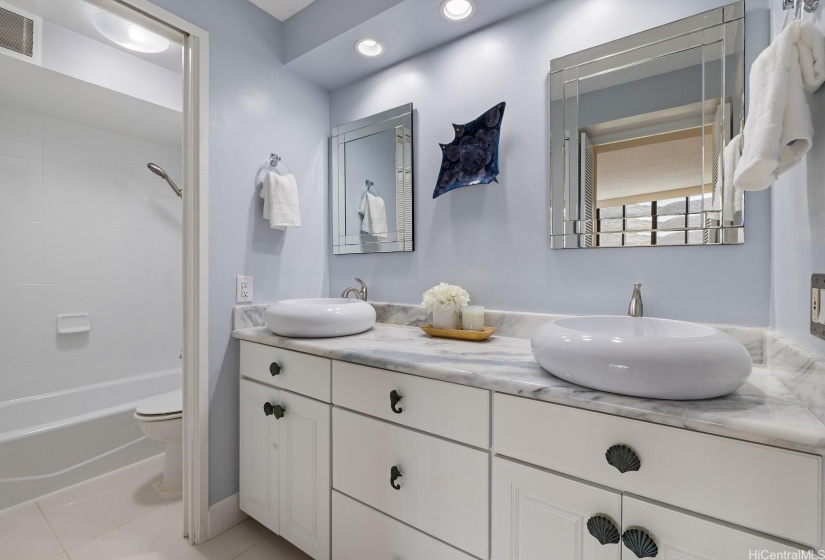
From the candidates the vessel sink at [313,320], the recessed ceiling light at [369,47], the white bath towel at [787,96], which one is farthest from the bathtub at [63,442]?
the white bath towel at [787,96]

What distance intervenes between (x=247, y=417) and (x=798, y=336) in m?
1.82

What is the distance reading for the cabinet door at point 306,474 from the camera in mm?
1291

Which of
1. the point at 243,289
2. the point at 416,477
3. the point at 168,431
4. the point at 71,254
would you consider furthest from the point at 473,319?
the point at 71,254

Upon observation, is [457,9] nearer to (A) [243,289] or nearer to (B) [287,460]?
(A) [243,289]

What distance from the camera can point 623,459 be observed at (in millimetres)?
745

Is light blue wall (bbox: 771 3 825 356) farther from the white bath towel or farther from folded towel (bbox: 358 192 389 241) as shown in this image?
folded towel (bbox: 358 192 389 241)

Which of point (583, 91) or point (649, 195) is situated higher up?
point (583, 91)

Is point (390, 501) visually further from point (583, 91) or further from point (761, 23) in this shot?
point (761, 23)

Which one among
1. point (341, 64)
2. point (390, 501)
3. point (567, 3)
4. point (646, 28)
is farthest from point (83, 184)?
point (646, 28)

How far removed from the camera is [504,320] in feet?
4.91

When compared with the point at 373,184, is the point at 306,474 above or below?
below

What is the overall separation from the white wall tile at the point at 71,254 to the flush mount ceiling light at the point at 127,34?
132 centimetres

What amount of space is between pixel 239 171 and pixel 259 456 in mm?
1244

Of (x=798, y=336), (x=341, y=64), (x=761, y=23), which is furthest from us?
(x=341, y=64)
